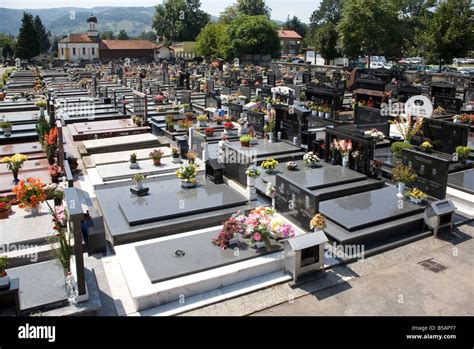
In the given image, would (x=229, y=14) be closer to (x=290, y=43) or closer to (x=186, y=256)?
(x=290, y=43)

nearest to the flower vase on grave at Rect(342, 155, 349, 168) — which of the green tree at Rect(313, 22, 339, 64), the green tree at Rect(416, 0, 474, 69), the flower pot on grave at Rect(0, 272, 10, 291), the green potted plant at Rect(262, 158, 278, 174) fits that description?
the green potted plant at Rect(262, 158, 278, 174)

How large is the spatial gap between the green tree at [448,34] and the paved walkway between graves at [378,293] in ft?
119

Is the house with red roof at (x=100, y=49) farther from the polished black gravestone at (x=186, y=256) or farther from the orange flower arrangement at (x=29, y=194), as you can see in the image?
the polished black gravestone at (x=186, y=256)

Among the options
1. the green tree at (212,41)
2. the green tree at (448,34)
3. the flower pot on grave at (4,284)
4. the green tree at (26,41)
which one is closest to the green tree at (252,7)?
the green tree at (212,41)

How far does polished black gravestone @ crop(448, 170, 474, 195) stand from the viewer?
14.4m

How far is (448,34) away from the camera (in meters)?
40.9

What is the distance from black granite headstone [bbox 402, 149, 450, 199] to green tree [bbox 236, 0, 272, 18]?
9927 cm

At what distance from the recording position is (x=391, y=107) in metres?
27.2

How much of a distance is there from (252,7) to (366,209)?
102 meters

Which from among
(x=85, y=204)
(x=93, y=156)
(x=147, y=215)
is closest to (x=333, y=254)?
(x=147, y=215)

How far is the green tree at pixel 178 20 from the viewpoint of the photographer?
110125 mm

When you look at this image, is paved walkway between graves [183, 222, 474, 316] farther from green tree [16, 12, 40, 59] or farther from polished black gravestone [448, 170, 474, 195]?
green tree [16, 12, 40, 59]
